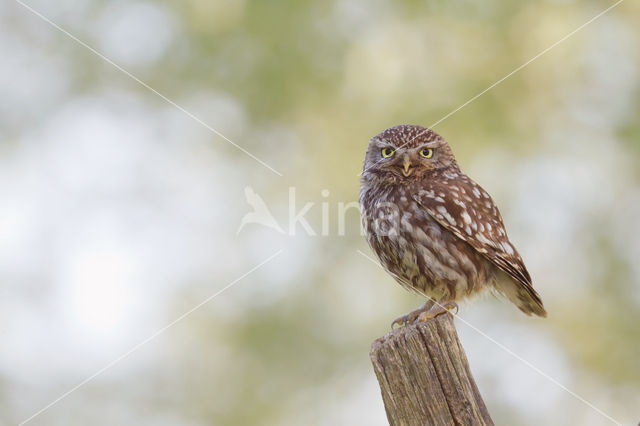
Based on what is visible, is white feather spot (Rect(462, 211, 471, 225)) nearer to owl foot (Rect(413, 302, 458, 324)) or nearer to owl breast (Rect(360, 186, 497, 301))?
owl breast (Rect(360, 186, 497, 301))

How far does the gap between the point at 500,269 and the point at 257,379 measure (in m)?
5.86

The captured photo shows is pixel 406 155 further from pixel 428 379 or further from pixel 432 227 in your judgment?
pixel 428 379

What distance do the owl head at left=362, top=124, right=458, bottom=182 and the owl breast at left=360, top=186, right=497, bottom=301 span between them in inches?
5.4

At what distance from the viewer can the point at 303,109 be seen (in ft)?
35.9

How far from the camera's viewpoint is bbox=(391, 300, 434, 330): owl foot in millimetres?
4211

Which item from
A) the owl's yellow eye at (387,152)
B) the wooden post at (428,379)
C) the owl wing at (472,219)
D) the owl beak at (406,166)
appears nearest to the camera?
the wooden post at (428,379)

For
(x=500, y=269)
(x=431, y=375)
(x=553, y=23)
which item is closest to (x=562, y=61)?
(x=553, y=23)

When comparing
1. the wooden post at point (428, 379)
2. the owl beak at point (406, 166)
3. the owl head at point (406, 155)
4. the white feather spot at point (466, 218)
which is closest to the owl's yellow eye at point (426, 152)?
the owl head at point (406, 155)

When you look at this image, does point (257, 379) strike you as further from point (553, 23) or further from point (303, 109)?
point (553, 23)

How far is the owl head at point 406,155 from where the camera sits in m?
4.44

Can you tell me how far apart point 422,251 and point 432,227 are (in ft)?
0.51

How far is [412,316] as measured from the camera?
428cm

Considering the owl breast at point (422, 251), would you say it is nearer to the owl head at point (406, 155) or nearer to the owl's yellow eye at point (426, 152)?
the owl head at point (406, 155)

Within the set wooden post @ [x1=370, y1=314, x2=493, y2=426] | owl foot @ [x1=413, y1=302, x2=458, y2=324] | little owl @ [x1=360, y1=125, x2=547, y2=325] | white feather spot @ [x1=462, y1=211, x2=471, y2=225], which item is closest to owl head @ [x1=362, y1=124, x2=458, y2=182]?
little owl @ [x1=360, y1=125, x2=547, y2=325]
